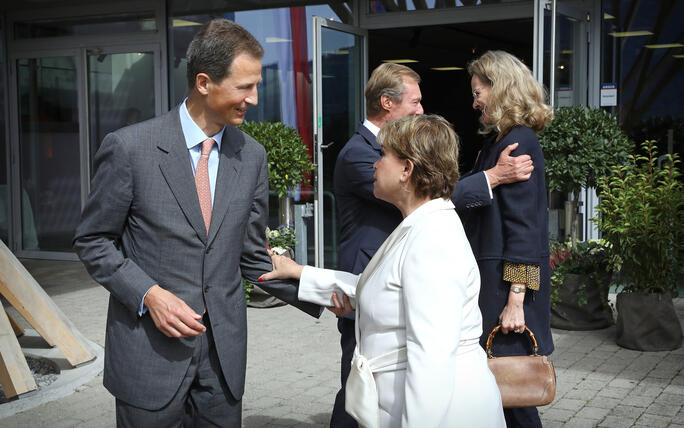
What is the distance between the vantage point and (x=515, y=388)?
122 inches

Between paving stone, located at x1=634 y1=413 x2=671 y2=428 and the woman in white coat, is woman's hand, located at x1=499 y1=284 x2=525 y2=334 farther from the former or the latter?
paving stone, located at x1=634 y1=413 x2=671 y2=428

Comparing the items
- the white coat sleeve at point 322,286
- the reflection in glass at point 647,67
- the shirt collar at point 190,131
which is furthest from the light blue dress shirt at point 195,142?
the reflection in glass at point 647,67

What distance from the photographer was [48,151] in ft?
39.1

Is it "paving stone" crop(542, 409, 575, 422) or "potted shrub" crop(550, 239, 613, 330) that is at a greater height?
"potted shrub" crop(550, 239, 613, 330)

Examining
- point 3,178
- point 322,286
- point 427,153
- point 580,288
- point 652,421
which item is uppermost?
point 427,153

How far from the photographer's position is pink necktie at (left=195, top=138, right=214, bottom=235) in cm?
255

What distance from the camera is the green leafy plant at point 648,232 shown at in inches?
252

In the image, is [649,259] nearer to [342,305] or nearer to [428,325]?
[342,305]

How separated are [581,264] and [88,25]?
25.8 ft

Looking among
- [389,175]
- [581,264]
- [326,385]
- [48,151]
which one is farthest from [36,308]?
[48,151]

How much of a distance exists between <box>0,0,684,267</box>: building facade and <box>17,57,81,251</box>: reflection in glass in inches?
0.7

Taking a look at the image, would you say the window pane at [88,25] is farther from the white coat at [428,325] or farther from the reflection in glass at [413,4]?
the white coat at [428,325]

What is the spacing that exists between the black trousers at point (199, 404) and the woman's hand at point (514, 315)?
47.9 inches

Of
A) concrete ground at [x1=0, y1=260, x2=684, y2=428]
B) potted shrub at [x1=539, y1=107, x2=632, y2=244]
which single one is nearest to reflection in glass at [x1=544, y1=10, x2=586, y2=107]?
potted shrub at [x1=539, y1=107, x2=632, y2=244]
